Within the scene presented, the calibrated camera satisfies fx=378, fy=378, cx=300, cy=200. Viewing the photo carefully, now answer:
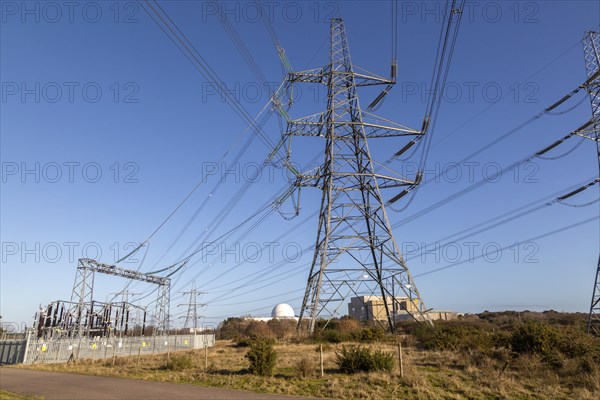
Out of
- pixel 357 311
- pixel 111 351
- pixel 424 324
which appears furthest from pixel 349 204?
pixel 357 311

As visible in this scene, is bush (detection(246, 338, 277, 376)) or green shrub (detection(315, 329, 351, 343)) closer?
bush (detection(246, 338, 277, 376))


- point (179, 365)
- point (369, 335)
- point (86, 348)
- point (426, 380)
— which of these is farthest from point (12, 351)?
point (426, 380)

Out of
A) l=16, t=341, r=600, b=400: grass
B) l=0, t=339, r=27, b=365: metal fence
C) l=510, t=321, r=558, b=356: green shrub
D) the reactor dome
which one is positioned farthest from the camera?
the reactor dome

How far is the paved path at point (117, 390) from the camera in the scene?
38.9 ft

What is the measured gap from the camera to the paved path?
11867 millimetres

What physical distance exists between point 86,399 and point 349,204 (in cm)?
1704

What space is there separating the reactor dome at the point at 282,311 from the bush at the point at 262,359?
83.0m

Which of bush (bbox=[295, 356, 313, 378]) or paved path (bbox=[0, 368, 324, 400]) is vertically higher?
bush (bbox=[295, 356, 313, 378])

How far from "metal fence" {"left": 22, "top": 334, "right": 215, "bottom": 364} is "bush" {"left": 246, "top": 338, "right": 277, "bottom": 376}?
28.1ft

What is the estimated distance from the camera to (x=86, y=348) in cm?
3127

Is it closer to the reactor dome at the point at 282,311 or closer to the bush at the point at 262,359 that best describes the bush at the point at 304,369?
the bush at the point at 262,359

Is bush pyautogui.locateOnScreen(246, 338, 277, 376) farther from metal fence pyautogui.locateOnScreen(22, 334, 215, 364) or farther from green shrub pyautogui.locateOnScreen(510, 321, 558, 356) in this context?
green shrub pyautogui.locateOnScreen(510, 321, 558, 356)

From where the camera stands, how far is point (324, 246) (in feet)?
76.5

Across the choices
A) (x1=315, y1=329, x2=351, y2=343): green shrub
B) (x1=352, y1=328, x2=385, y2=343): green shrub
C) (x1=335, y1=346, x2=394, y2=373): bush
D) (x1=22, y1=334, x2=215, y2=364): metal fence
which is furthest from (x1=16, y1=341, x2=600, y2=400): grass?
(x1=22, y1=334, x2=215, y2=364): metal fence
